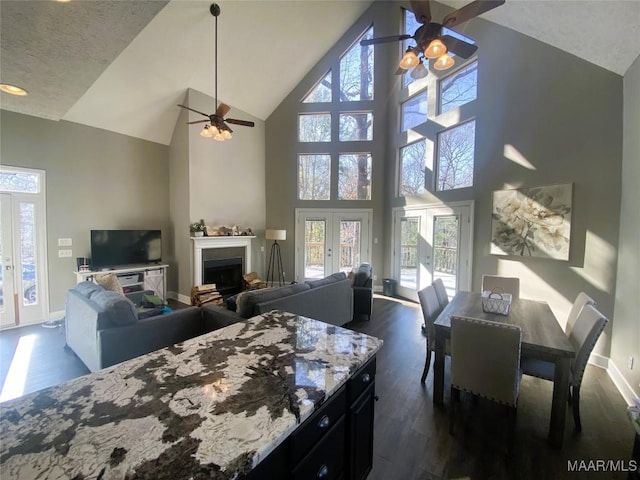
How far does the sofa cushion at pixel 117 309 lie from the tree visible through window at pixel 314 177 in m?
5.01

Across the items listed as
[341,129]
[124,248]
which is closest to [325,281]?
[124,248]

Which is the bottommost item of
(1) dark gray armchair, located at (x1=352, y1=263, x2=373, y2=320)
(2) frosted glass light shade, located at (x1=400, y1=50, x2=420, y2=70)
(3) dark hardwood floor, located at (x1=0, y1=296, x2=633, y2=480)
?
(3) dark hardwood floor, located at (x1=0, y1=296, x2=633, y2=480)

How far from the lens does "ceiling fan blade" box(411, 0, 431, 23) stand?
226cm

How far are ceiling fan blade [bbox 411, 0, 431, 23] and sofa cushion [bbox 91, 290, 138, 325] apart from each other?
3705mm

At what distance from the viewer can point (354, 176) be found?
687 centimetres

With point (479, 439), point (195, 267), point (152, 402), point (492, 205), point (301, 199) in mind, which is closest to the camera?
point (152, 402)

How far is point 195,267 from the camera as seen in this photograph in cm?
545

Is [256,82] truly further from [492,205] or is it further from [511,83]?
[492,205]

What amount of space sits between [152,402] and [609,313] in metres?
4.42

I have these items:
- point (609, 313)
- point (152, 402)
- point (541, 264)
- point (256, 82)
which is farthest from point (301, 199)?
point (152, 402)

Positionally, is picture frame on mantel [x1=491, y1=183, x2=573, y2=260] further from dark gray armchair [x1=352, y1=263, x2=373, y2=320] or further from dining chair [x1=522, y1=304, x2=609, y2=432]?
dark gray armchair [x1=352, y1=263, x2=373, y2=320]

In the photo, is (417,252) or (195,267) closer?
(195,267)

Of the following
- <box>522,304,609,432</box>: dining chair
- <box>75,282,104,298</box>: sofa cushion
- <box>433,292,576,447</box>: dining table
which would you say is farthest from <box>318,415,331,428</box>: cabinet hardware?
<box>75,282,104,298</box>: sofa cushion

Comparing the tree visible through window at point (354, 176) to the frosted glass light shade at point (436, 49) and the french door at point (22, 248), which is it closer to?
the frosted glass light shade at point (436, 49)
